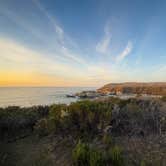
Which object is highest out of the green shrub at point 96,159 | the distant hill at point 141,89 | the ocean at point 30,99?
the green shrub at point 96,159

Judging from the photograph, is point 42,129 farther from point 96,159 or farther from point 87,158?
point 96,159

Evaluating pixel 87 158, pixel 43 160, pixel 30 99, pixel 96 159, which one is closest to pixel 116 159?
pixel 96 159

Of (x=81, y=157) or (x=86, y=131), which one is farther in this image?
(x=86, y=131)

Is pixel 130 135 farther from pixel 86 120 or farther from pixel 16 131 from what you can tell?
pixel 16 131

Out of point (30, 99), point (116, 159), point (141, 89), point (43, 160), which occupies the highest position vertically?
point (116, 159)

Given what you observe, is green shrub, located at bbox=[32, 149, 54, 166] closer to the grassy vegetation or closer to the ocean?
the grassy vegetation

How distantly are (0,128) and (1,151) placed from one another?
1057 millimetres

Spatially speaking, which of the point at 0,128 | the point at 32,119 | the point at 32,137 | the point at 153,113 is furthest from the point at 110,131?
the point at 0,128

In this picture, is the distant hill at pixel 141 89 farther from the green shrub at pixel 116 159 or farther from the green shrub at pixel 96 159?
the green shrub at pixel 96 159

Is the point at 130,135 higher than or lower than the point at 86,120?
lower

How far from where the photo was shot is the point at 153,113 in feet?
14.6

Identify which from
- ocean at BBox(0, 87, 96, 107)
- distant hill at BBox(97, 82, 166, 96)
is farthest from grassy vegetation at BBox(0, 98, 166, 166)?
distant hill at BBox(97, 82, 166, 96)

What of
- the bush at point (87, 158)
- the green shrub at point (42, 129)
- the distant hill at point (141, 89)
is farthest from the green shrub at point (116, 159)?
the distant hill at point (141, 89)

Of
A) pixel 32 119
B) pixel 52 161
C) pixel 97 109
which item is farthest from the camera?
pixel 32 119
